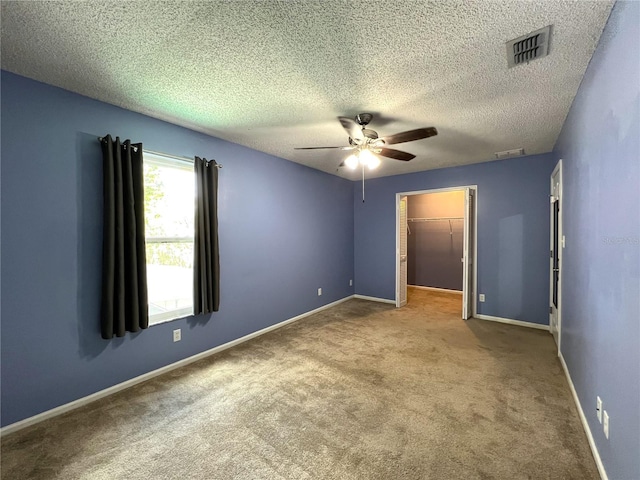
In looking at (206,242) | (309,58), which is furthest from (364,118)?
(206,242)

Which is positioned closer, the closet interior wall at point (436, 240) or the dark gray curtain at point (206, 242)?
the dark gray curtain at point (206, 242)

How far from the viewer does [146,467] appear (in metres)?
1.65

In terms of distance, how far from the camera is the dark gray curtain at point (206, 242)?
299 centimetres

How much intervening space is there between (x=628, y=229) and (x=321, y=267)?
4004 mm

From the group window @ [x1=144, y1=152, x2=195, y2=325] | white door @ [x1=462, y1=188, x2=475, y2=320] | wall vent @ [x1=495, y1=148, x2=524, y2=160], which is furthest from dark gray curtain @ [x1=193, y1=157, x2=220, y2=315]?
wall vent @ [x1=495, y1=148, x2=524, y2=160]

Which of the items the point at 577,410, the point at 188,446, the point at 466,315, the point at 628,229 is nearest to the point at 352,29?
the point at 628,229

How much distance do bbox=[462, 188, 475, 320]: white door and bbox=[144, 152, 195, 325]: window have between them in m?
3.98

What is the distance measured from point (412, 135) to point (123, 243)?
109 inches

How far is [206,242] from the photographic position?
10.0ft

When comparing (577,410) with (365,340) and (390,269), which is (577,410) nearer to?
(365,340)

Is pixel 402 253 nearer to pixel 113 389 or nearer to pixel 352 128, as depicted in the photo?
pixel 352 128

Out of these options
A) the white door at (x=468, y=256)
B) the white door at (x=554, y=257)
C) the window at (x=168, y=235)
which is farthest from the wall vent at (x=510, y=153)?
the window at (x=168, y=235)

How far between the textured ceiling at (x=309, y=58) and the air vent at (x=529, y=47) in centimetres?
5

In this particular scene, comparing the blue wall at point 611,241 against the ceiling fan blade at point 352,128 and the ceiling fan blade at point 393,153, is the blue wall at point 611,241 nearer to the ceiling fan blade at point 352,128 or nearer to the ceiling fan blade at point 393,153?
the ceiling fan blade at point 393,153
